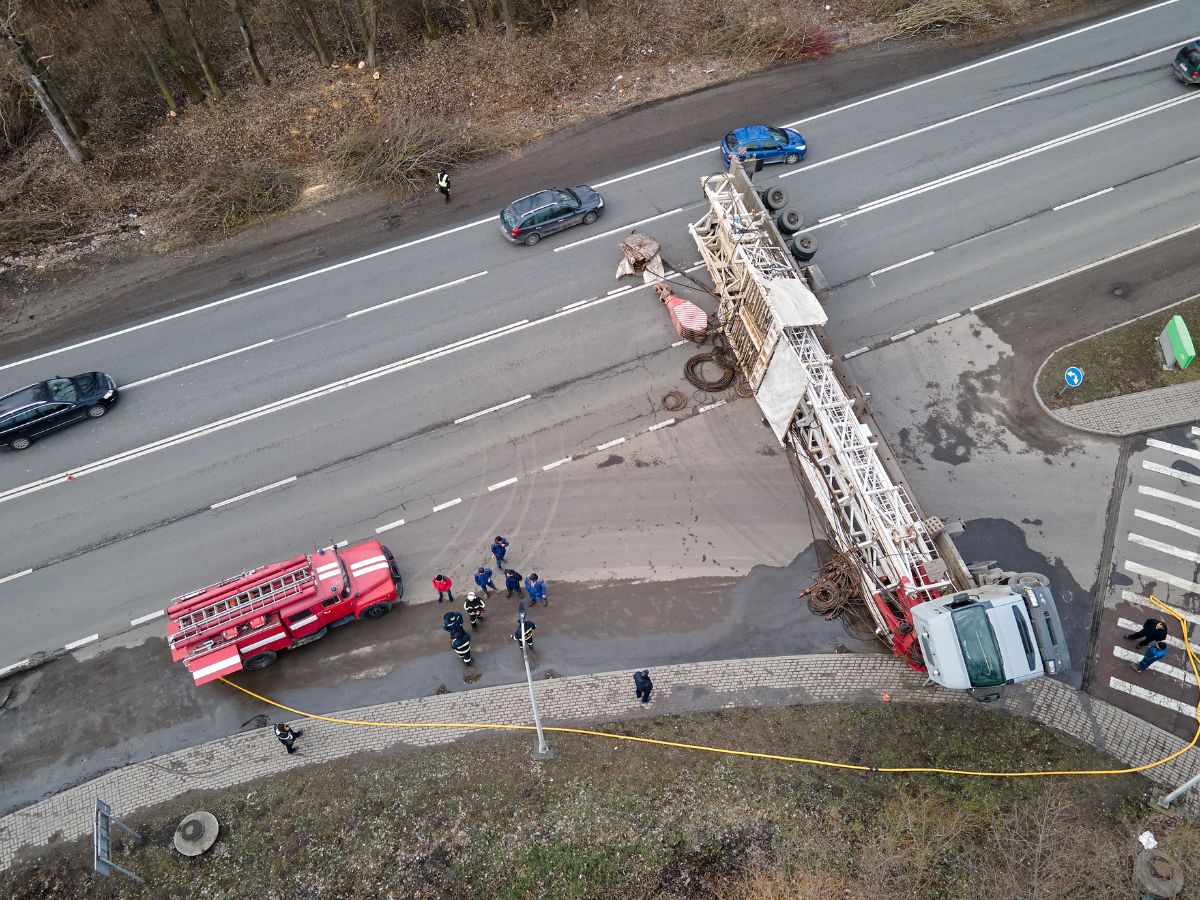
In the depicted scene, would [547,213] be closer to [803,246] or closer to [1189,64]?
[803,246]

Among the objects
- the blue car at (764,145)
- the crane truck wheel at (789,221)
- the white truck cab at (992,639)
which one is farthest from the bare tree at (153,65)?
the white truck cab at (992,639)

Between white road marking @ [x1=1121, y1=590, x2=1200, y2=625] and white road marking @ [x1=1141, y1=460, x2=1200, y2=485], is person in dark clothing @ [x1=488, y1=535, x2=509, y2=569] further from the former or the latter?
white road marking @ [x1=1141, y1=460, x2=1200, y2=485]

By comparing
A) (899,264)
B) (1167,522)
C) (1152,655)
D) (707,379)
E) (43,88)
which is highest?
(43,88)

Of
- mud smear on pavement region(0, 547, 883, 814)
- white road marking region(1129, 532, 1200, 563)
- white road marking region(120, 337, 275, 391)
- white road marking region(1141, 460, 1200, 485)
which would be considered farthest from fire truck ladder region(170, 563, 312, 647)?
white road marking region(1141, 460, 1200, 485)

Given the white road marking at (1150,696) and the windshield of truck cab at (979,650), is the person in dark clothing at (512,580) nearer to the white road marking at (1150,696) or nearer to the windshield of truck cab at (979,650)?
the windshield of truck cab at (979,650)

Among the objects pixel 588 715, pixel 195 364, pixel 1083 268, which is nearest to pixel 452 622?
pixel 588 715
